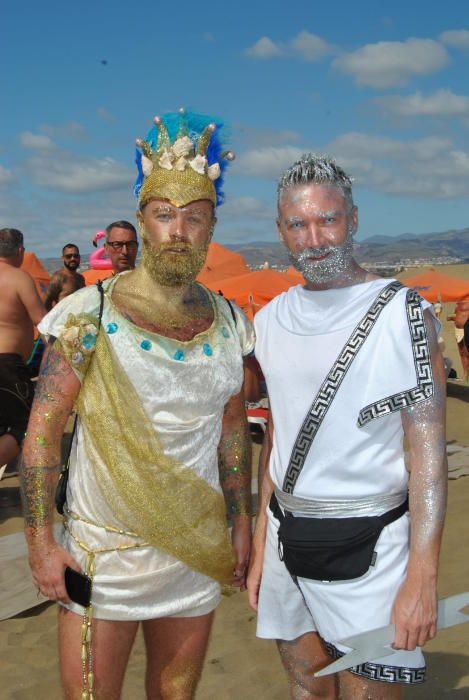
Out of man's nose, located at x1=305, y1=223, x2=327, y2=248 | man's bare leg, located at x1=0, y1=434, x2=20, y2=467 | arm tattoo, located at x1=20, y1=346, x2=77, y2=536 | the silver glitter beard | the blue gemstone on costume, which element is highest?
man's nose, located at x1=305, y1=223, x2=327, y2=248

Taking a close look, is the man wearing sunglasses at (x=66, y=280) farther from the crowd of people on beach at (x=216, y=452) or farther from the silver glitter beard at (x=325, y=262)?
the silver glitter beard at (x=325, y=262)

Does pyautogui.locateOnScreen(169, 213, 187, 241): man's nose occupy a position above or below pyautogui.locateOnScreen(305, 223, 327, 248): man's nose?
above

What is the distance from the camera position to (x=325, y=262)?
2287 mm

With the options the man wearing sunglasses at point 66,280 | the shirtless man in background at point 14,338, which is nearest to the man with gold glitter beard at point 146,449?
the shirtless man in background at point 14,338

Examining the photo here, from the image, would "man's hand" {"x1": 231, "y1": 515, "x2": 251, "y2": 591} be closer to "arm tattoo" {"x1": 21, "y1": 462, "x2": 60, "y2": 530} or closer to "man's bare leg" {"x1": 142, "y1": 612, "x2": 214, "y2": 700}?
"man's bare leg" {"x1": 142, "y1": 612, "x2": 214, "y2": 700}

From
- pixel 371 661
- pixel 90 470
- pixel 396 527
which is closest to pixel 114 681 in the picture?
pixel 90 470

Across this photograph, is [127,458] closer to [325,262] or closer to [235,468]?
[235,468]

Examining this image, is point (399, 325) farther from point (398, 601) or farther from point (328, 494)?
point (398, 601)

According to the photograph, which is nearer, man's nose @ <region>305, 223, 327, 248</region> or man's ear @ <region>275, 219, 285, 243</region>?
man's nose @ <region>305, 223, 327, 248</region>

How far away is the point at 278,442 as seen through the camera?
92.9 inches

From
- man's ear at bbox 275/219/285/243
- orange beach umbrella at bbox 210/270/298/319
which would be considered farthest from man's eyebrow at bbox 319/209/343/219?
orange beach umbrella at bbox 210/270/298/319

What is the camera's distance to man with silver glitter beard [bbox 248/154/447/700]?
6.82ft

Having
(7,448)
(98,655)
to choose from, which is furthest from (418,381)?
(7,448)

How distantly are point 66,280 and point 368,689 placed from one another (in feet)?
28.4
